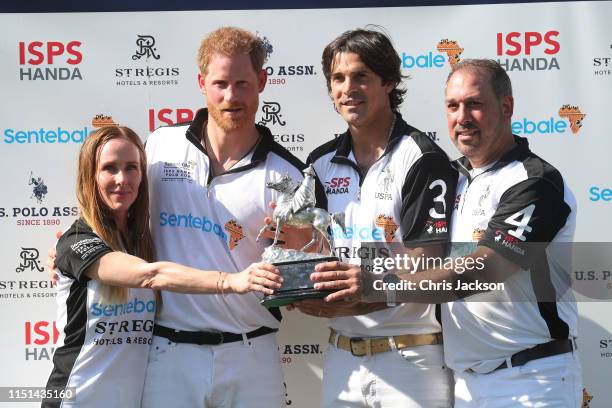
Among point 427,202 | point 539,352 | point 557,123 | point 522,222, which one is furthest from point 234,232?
point 557,123

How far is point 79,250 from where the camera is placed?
287 centimetres

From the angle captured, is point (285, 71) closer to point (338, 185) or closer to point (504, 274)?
point (338, 185)

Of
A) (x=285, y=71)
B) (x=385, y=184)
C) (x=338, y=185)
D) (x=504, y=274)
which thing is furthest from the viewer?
(x=285, y=71)

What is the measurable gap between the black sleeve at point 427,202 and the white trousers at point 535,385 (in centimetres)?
61

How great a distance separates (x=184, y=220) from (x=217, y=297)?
384 mm

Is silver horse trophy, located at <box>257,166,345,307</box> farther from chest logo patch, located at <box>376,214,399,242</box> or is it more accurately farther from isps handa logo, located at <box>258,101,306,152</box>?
isps handa logo, located at <box>258,101,306,152</box>

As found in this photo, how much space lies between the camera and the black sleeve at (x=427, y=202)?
2932 mm

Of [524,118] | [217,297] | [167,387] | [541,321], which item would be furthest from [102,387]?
[524,118]

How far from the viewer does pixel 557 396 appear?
2.71 meters

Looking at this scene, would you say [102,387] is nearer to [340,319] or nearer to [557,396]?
[340,319]

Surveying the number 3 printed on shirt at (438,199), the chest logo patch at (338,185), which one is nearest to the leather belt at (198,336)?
the chest logo patch at (338,185)

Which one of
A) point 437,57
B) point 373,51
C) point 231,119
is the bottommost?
point 231,119

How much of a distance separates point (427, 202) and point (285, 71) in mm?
1280

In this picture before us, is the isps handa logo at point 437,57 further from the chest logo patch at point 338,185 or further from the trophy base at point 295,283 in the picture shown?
the trophy base at point 295,283
